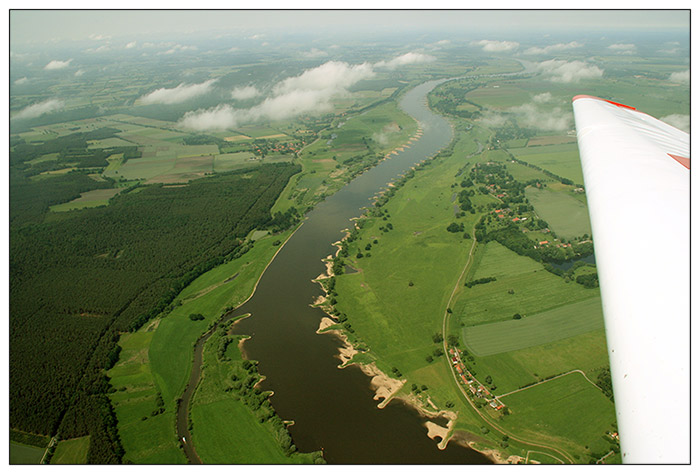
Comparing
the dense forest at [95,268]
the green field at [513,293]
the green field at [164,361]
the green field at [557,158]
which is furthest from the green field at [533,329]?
the green field at [557,158]

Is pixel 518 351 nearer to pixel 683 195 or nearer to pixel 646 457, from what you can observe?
pixel 683 195

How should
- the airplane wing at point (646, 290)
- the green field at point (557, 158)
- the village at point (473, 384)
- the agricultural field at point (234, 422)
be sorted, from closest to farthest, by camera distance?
the airplane wing at point (646, 290) → the agricultural field at point (234, 422) → the village at point (473, 384) → the green field at point (557, 158)

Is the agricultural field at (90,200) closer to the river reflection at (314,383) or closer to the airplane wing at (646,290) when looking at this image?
the river reflection at (314,383)

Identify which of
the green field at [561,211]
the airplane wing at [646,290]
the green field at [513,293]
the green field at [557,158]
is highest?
the airplane wing at [646,290]

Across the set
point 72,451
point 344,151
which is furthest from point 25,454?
point 344,151

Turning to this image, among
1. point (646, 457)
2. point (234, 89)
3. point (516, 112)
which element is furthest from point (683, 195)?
point (234, 89)

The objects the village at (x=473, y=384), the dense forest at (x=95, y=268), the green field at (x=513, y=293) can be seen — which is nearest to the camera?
the village at (x=473, y=384)

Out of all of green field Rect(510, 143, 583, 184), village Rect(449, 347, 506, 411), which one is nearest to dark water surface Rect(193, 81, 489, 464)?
village Rect(449, 347, 506, 411)
